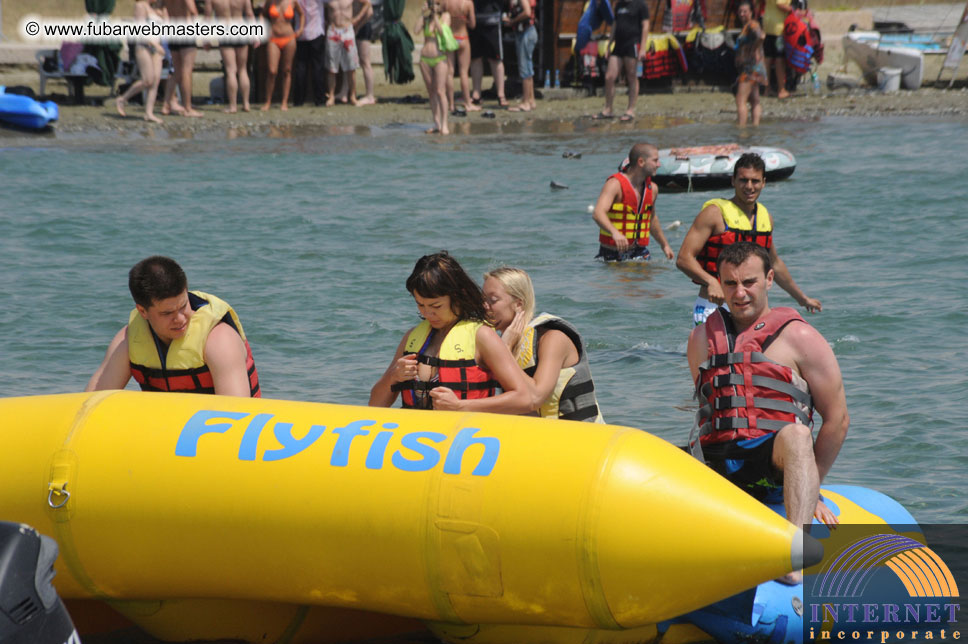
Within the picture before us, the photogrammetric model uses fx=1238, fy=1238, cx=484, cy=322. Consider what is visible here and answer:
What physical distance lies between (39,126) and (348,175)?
14.3 ft

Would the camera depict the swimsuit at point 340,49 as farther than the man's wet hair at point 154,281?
Yes

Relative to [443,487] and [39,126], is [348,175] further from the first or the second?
[443,487]

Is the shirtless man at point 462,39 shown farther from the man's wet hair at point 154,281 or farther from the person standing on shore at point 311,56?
the man's wet hair at point 154,281

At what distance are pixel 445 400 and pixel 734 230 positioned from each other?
9.66 ft

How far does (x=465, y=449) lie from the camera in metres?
3.87

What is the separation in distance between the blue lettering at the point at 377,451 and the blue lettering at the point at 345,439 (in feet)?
0.18

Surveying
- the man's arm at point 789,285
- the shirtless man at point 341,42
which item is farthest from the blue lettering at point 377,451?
the shirtless man at point 341,42

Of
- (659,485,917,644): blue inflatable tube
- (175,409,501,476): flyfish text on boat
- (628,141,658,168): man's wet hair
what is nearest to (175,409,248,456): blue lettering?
(175,409,501,476): flyfish text on boat

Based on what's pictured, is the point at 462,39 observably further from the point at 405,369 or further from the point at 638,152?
the point at 405,369

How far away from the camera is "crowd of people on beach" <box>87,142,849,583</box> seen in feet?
14.4

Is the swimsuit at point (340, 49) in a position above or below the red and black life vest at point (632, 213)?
above

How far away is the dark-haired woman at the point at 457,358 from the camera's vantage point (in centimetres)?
457

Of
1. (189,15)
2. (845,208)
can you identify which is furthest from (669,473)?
(189,15)

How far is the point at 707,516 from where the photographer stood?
145 inches
